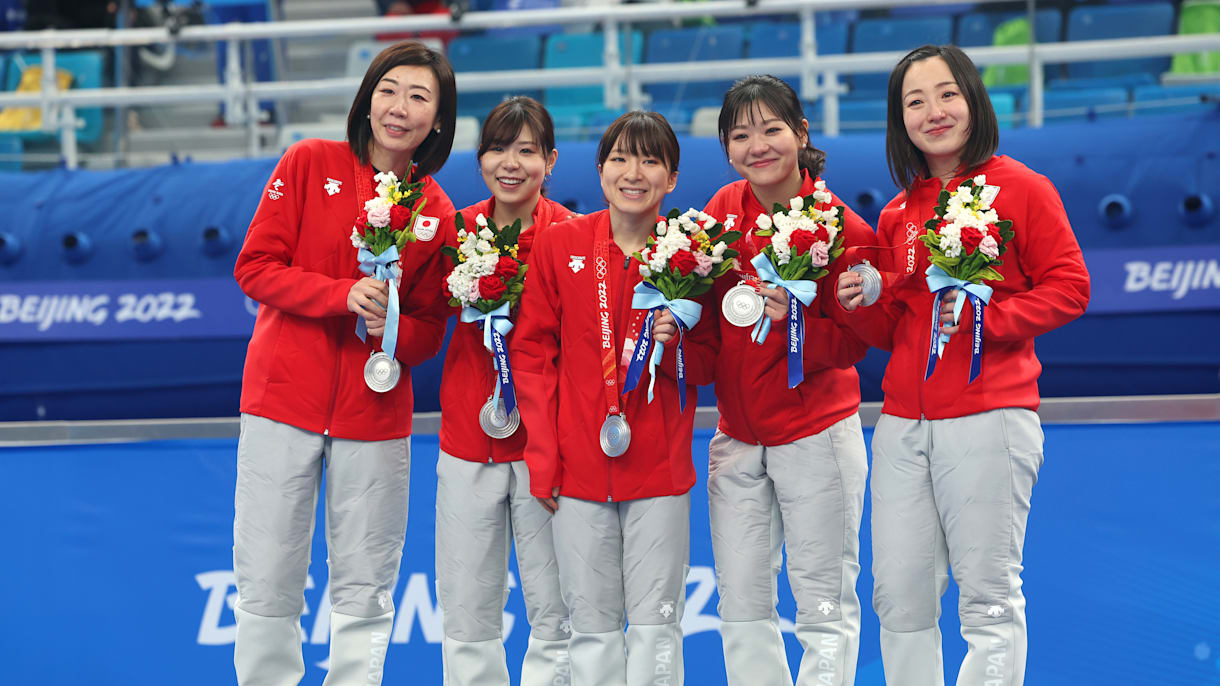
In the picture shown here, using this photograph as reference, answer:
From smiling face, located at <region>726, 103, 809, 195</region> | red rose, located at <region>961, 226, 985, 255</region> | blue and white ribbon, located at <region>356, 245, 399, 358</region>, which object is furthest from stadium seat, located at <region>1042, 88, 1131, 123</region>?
blue and white ribbon, located at <region>356, 245, 399, 358</region>

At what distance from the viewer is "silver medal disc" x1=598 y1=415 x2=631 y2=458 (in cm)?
313

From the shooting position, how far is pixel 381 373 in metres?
3.31

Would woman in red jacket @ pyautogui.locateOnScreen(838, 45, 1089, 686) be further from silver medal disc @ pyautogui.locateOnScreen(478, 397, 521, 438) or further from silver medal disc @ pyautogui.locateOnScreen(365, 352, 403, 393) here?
silver medal disc @ pyautogui.locateOnScreen(365, 352, 403, 393)

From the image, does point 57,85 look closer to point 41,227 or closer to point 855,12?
point 41,227

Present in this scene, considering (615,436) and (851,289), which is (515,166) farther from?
(851,289)

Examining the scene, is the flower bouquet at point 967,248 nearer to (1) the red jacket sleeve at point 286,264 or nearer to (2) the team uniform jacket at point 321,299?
(2) the team uniform jacket at point 321,299

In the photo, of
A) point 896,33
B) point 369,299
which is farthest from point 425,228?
point 896,33

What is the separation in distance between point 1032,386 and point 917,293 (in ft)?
1.32

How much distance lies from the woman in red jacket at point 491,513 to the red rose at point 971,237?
124 centimetres

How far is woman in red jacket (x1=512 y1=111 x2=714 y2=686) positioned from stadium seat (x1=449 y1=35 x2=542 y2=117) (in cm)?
238

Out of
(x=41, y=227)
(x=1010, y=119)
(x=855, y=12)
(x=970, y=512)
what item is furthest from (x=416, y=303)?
→ (x=855, y=12)

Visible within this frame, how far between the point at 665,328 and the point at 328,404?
1.04m

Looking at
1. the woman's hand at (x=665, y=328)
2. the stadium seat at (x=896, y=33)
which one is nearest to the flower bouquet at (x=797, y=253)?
the woman's hand at (x=665, y=328)

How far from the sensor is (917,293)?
3221 mm
